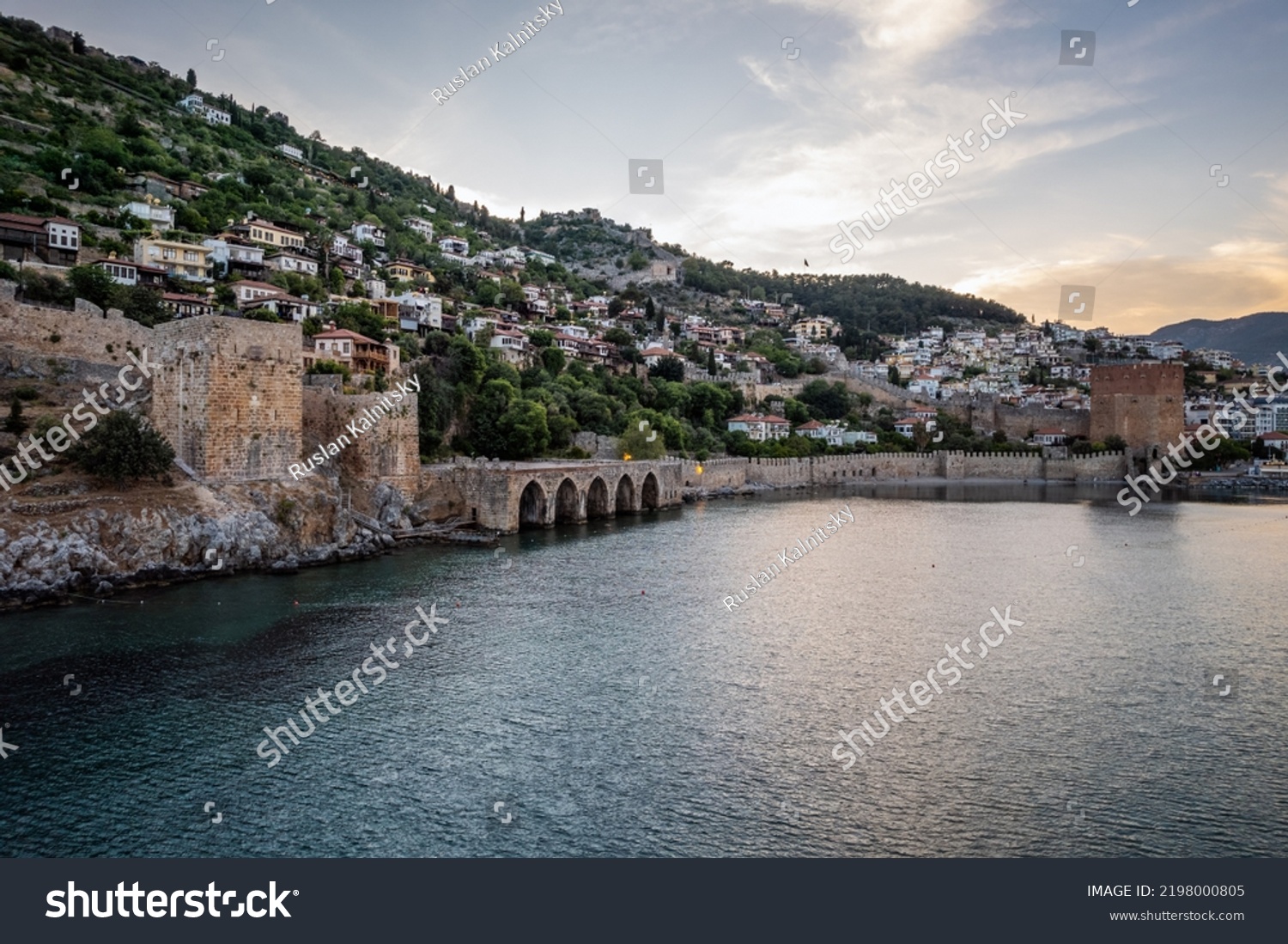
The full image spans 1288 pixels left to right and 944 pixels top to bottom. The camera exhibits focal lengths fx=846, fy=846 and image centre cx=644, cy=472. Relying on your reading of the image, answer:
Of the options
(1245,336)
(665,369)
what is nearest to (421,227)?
(665,369)

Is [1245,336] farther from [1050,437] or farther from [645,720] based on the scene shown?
Answer: [645,720]

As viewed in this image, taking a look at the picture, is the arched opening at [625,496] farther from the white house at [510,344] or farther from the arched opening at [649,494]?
the white house at [510,344]

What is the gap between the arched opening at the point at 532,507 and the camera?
30766 millimetres

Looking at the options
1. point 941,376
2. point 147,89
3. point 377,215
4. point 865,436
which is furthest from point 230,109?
point 941,376

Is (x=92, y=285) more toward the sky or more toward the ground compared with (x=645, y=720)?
more toward the sky

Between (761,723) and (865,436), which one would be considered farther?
(865,436)

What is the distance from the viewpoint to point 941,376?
89188 mm

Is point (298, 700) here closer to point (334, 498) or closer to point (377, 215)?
point (334, 498)

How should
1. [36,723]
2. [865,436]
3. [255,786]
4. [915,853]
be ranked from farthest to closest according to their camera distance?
[865,436] → [36,723] → [255,786] → [915,853]

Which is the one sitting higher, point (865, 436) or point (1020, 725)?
point (865, 436)

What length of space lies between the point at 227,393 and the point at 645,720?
1562 cm

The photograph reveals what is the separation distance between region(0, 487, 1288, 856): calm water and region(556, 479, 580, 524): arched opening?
1076cm

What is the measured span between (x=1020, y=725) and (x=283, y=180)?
63379mm

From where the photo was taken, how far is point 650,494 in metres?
40.1
